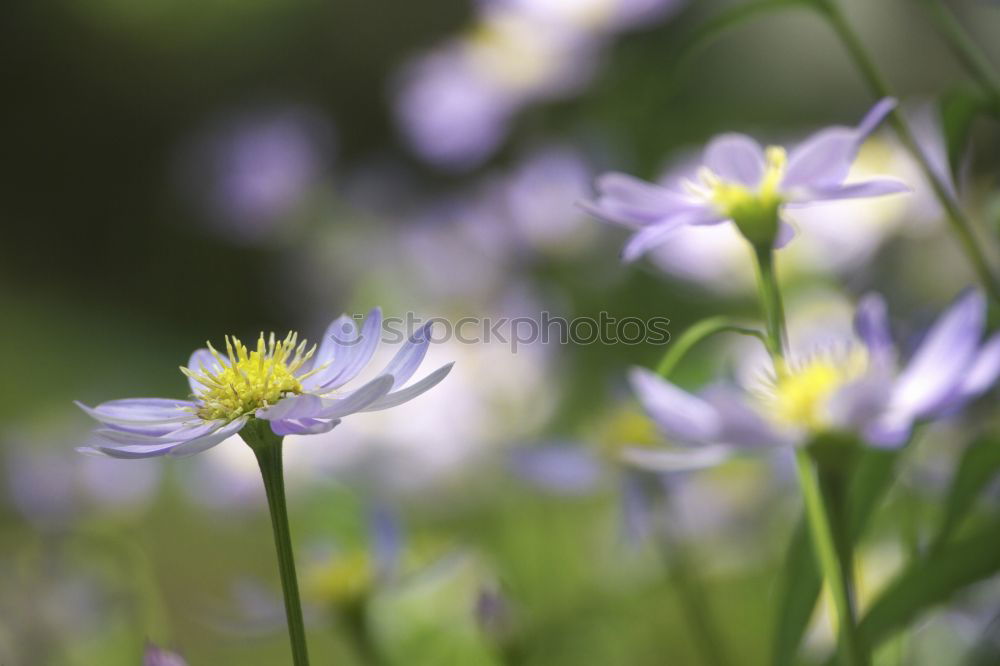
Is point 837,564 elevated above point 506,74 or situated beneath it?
situated beneath

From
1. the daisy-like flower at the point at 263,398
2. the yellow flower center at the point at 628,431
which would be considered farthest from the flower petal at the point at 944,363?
the yellow flower center at the point at 628,431

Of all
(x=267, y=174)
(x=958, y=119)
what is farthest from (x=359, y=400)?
(x=267, y=174)

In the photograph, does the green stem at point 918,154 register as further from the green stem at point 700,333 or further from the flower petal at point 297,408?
the flower petal at point 297,408

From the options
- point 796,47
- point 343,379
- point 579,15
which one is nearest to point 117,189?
point 796,47

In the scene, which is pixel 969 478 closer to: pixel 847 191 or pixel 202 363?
pixel 847 191

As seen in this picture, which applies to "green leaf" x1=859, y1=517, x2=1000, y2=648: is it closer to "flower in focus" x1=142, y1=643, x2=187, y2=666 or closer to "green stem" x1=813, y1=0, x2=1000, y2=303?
"green stem" x1=813, y1=0, x2=1000, y2=303

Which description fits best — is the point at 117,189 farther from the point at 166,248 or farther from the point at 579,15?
the point at 579,15
